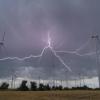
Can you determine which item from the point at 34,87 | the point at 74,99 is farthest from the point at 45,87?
the point at 74,99

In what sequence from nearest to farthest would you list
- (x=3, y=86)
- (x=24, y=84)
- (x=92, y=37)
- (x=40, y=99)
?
(x=40, y=99) → (x=92, y=37) → (x=24, y=84) → (x=3, y=86)

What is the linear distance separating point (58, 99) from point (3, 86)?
395ft

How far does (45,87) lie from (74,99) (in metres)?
96.2

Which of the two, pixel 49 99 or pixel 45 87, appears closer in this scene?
pixel 49 99

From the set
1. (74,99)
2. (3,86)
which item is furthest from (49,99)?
(3,86)

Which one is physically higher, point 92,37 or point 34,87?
point 92,37

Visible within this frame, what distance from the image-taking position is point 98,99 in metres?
64.6

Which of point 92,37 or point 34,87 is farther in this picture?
point 34,87

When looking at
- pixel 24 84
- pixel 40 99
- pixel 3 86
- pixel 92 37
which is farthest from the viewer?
pixel 3 86

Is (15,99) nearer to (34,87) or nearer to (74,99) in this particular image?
(74,99)

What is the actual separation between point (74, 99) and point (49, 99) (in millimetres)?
7412

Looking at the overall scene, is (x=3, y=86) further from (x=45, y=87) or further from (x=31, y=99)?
(x=31, y=99)

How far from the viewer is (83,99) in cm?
6512

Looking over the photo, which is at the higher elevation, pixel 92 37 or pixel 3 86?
pixel 92 37
